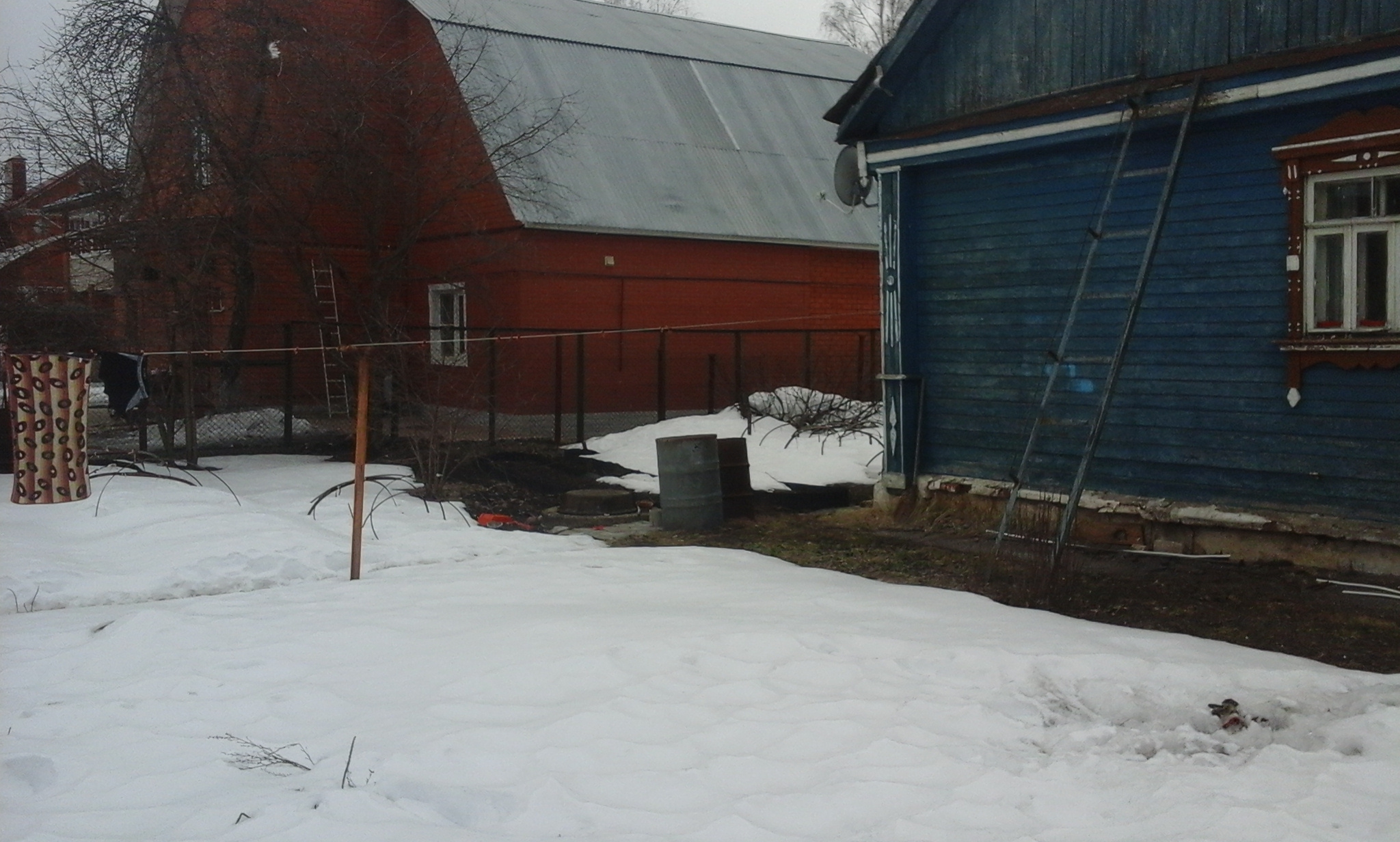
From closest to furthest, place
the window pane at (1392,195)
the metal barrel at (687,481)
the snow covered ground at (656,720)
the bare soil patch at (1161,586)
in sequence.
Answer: the snow covered ground at (656,720)
the bare soil patch at (1161,586)
the window pane at (1392,195)
the metal barrel at (687,481)

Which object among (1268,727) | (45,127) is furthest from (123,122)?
(1268,727)

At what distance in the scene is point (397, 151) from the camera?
1809 cm

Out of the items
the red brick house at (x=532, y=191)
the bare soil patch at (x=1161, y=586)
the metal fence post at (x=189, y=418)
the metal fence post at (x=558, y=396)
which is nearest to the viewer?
the bare soil patch at (x=1161, y=586)

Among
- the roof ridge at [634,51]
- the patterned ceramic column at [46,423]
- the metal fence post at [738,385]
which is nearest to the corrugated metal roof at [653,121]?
the roof ridge at [634,51]

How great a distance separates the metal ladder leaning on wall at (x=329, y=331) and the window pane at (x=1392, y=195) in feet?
42.0

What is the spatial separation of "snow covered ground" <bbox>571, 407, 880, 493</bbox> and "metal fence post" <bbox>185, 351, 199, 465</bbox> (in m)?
4.64

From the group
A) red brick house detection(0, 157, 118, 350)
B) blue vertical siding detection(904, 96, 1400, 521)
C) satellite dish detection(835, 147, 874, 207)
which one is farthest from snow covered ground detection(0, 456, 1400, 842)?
red brick house detection(0, 157, 118, 350)

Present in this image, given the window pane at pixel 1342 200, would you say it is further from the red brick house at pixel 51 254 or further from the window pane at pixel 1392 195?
the red brick house at pixel 51 254

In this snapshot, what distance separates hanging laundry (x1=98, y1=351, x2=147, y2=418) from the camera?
11.2 metres

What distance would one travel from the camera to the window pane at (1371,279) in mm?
8203

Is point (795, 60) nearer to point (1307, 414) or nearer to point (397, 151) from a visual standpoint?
point (397, 151)

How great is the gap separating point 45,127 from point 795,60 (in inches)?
635

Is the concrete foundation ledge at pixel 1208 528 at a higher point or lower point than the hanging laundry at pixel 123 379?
lower

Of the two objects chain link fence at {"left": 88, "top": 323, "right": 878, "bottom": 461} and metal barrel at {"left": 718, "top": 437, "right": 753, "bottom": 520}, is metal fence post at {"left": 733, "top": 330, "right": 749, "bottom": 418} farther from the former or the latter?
metal barrel at {"left": 718, "top": 437, "right": 753, "bottom": 520}
